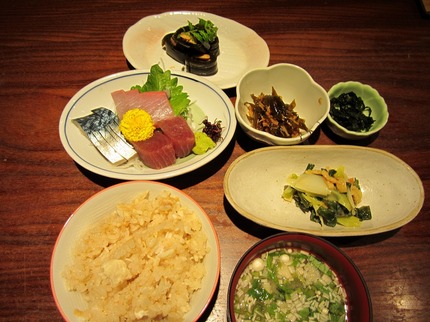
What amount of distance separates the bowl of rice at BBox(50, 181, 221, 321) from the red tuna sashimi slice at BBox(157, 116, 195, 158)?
453mm

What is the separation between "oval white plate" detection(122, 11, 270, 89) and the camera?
116 inches

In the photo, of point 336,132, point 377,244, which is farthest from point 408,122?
point 377,244

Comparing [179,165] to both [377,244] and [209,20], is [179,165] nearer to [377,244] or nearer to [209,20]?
[377,244]

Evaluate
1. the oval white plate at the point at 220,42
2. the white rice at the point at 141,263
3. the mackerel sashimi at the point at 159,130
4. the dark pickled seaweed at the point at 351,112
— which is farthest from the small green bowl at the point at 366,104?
the white rice at the point at 141,263

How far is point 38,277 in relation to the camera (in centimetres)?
190

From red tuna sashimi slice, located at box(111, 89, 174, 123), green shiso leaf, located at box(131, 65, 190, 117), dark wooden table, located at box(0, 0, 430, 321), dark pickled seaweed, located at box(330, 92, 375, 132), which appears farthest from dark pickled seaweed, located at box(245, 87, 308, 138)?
red tuna sashimi slice, located at box(111, 89, 174, 123)

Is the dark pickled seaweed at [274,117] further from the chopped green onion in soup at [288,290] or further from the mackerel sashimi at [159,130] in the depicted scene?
the chopped green onion in soup at [288,290]

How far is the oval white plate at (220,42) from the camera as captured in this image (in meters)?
2.95

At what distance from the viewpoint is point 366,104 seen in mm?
2691

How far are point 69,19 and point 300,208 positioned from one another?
2.96 m

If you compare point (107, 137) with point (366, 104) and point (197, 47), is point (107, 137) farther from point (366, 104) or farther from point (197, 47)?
point (366, 104)

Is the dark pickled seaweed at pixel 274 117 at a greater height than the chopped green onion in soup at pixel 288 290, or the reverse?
the dark pickled seaweed at pixel 274 117

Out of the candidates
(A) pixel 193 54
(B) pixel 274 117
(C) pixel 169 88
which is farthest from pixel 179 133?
(A) pixel 193 54

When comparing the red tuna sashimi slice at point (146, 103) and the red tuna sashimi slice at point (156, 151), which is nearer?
the red tuna sashimi slice at point (156, 151)
